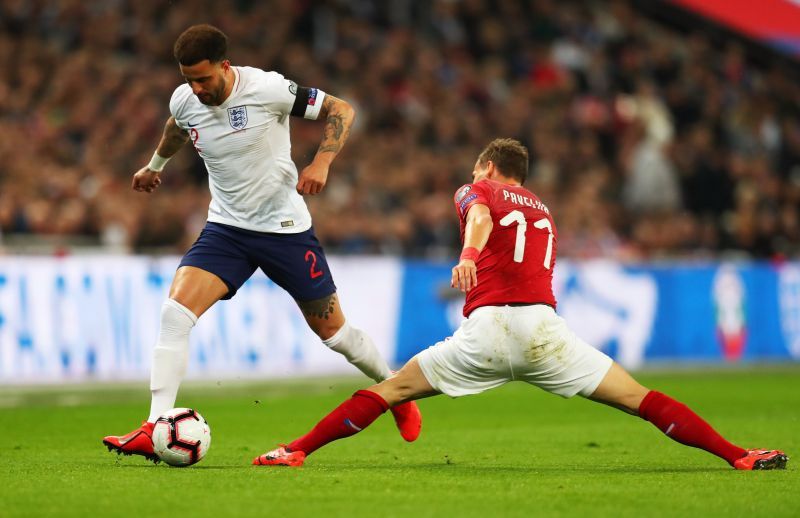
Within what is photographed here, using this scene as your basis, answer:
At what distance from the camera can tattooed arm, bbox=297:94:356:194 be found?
23.9ft

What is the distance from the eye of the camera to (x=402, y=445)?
9125 millimetres

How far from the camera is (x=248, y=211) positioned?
26.0ft

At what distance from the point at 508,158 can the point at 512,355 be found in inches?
44.0

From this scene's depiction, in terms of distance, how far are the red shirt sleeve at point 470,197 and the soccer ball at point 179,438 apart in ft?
6.09

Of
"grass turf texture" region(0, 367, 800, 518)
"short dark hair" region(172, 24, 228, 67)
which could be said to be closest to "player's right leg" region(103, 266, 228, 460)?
"grass turf texture" region(0, 367, 800, 518)

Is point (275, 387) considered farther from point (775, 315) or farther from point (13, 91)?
point (775, 315)

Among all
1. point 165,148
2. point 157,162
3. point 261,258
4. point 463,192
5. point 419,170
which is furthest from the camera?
point 419,170

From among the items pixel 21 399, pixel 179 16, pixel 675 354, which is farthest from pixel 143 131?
pixel 675 354

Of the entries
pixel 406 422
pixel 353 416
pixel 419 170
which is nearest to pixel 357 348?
pixel 406 422

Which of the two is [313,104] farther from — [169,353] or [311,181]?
[169,353]

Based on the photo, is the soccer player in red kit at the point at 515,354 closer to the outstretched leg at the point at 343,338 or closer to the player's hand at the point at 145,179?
the outstretched leg at the point at 343,338

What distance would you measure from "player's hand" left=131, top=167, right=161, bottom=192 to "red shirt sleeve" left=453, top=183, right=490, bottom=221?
2.18m

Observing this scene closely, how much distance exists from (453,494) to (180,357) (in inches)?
80.4

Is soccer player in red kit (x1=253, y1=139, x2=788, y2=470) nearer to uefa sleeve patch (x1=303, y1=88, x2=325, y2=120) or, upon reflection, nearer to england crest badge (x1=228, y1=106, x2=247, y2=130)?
uefa sleeve patch (x1=303, y1=88, x2=325, y2=120)
